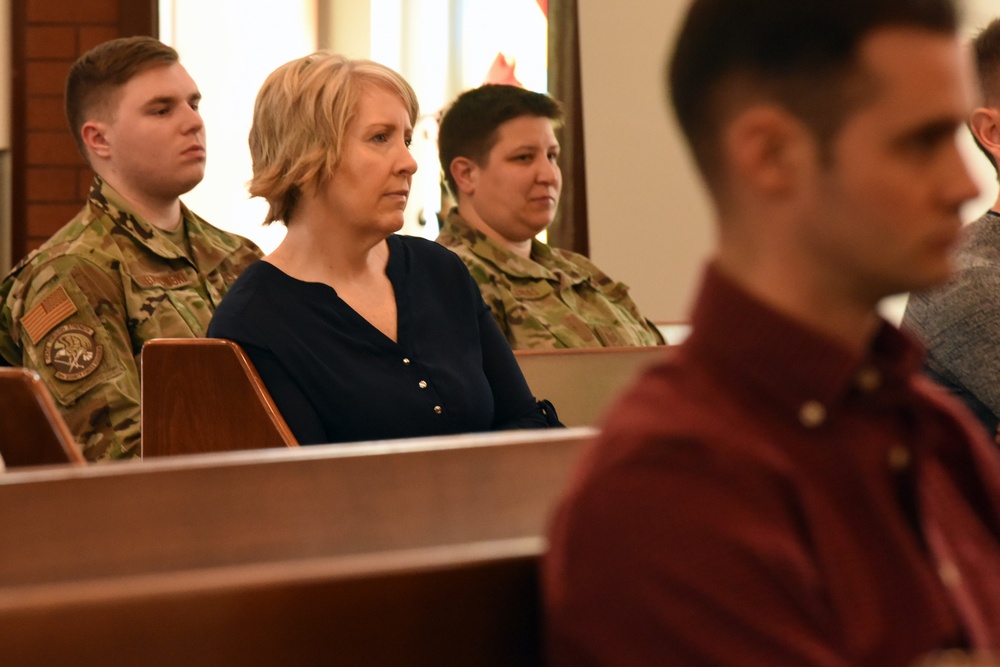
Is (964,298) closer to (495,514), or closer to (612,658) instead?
(495,514)

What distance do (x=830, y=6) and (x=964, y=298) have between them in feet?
4.14

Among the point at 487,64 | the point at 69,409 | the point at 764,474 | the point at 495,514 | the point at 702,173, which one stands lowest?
the point at 69,409

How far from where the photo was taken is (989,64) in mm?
1979

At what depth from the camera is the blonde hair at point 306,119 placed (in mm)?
2148

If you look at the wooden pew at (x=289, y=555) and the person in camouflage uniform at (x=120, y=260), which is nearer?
the wooden pew at (x=289, y=555)

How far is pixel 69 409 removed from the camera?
249 cm

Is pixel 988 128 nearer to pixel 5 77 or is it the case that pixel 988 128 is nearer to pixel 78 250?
pixel 78 250

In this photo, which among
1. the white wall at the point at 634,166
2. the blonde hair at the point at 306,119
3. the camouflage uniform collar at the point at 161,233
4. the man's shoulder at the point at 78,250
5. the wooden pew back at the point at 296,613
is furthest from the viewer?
the white wall at the point at 634,166

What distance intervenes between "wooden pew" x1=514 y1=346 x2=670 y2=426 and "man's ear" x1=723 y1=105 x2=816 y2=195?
5.60 ft

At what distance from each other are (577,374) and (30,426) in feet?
3.95

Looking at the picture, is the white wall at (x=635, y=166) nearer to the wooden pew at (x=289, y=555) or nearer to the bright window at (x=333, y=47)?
the bright window at (x=333, y=47)

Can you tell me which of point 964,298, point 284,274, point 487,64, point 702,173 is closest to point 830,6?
point 702,173

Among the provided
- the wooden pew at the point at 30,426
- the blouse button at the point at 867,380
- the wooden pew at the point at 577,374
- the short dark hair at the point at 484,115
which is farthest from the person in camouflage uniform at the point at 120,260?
the blouse button at the point at 867,380

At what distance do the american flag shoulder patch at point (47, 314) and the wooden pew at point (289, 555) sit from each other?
5.68 feet
